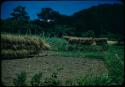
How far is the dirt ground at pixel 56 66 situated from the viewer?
4.38 metres

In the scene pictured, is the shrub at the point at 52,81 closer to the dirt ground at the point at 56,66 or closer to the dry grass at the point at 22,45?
the dirt ground at the point at 56,66

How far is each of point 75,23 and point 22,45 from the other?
52.9 inches

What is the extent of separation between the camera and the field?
4207 mm

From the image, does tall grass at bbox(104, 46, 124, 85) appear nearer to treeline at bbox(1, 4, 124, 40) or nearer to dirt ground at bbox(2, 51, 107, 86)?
dirt ground at bbox(2, 51, 107, 86)

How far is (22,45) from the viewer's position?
4.55 meters

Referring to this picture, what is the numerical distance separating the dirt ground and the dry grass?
15 cm

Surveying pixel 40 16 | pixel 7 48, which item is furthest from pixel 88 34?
pixel 7 48

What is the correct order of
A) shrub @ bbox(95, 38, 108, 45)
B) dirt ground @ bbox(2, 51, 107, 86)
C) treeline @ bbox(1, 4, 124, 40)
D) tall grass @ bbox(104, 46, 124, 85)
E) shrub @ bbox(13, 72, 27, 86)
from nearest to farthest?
1. treeline @ bbox(1, 4, 124, 40)
2. shrub @ bbox(13, 72, 27, 86)
3. shrub @ bbox(95, 38, 108, 45)
4. tall grass @ bbox(104, 46, 124, 85)
5. dirt ground @ bbox(2, 51, 107, 86)

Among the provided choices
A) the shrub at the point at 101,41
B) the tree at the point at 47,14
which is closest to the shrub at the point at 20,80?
the tree at the point at 47,14

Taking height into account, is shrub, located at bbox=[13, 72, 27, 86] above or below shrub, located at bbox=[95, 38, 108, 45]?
below

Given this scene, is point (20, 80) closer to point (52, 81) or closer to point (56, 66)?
point (52, 81)

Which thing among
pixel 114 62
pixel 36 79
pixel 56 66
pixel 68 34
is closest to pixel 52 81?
pixel 36 79

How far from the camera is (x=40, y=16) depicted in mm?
3766

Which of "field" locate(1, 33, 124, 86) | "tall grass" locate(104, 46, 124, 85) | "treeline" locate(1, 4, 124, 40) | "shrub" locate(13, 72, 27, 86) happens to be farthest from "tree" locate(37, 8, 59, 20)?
"tall grass" locate(104, 46, 124, 85)
